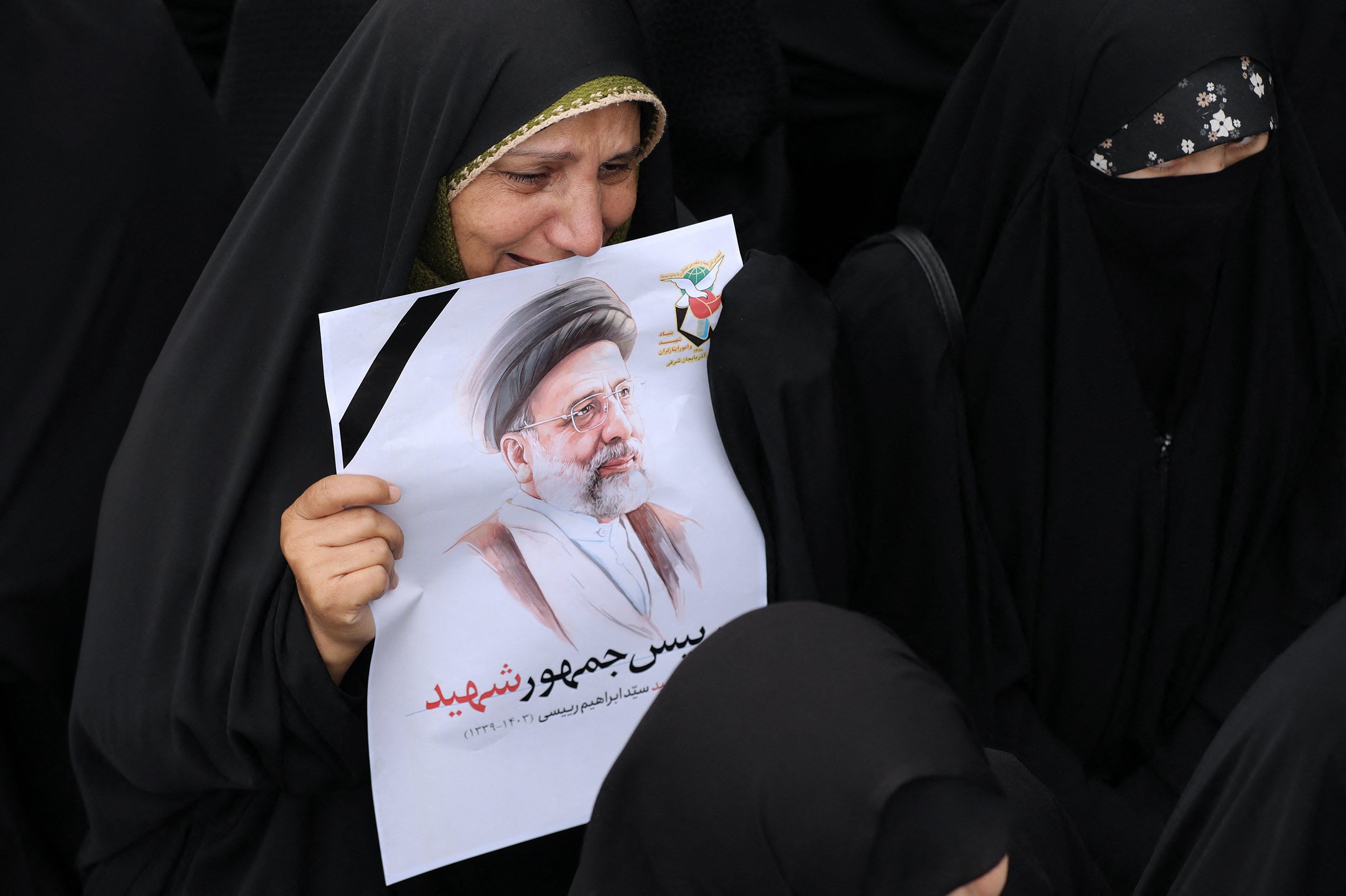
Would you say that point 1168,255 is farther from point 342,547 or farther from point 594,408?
point 342,547

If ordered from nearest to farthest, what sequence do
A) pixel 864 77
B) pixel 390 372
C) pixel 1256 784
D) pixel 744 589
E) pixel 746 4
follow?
pixel 1256 784
pixel 390 372
pixel 744 589
pixel 746 4
pixel 864 77

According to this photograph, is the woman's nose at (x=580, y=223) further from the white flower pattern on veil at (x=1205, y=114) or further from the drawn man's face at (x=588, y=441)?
the white flower pattern on veil at (x=1205, y=114)

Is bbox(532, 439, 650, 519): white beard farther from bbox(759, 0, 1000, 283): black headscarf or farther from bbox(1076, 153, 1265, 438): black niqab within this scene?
bbox(759, 0, 1000, 283): black headscarf

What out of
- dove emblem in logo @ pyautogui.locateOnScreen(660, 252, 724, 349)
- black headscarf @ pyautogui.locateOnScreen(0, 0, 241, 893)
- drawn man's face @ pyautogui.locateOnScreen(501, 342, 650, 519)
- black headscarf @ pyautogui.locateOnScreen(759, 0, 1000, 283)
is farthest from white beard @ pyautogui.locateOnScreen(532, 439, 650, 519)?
black headscarf @ pyautogui.locateOnScreen(759, 0, 1000, 283)

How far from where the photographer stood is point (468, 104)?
1.39 metres

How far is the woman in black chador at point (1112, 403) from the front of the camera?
172cm

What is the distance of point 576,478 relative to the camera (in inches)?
55.4

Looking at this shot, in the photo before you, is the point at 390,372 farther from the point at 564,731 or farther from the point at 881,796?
the point at 881,796

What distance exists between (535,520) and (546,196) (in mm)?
396

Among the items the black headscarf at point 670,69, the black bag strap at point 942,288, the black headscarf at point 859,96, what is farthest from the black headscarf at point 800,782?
the black headscarf at point 859,96

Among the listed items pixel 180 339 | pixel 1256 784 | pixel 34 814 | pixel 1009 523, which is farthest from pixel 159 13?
pixel 1256 784

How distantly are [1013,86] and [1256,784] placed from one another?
1.15 meters

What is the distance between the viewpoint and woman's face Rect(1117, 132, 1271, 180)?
67.4 inches

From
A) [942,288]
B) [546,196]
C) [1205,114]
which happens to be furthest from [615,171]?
[1205,114]
